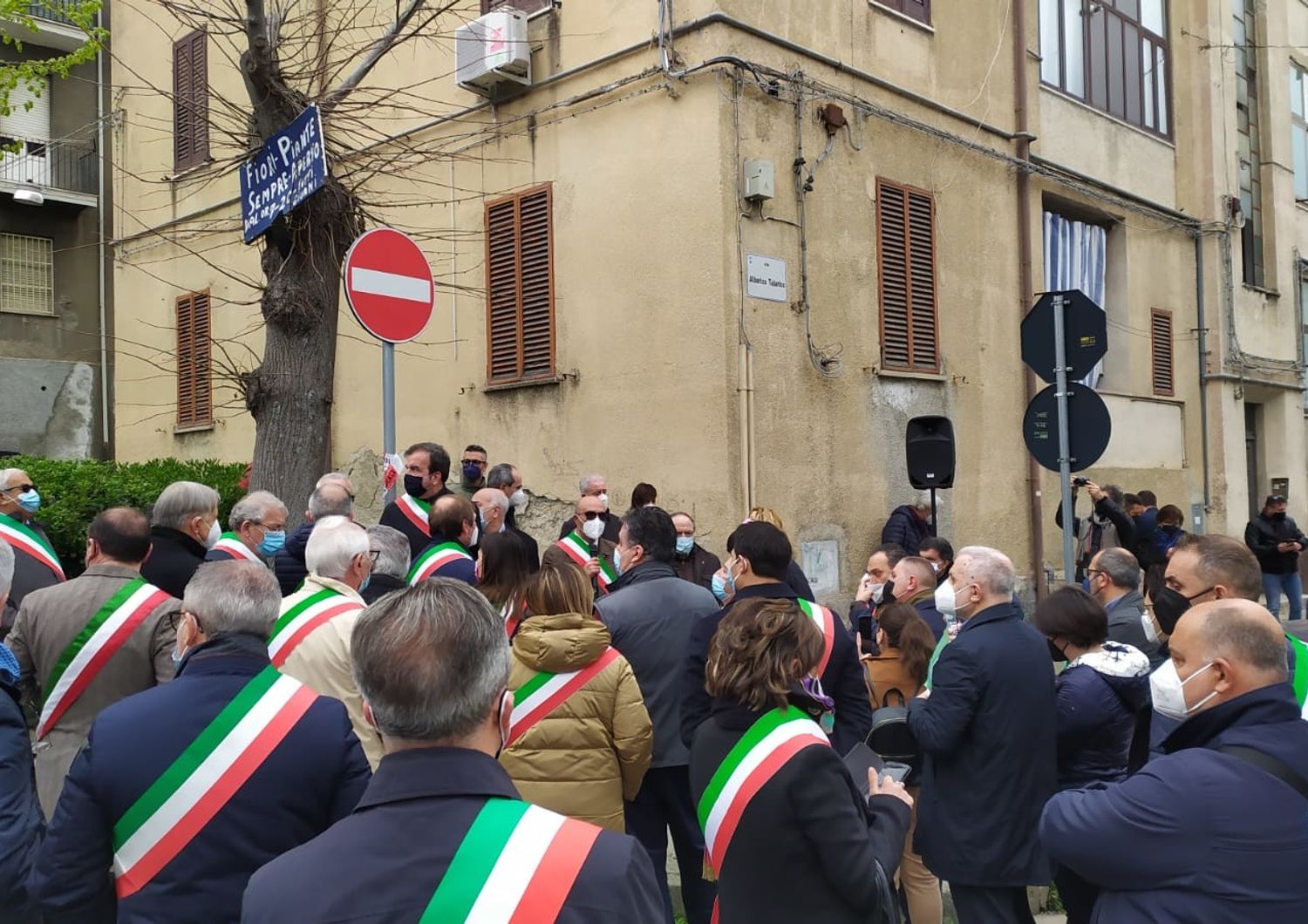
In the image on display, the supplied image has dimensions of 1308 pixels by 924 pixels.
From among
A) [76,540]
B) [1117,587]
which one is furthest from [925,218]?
[76,540]

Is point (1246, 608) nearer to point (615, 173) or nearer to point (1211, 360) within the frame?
point (615, 173)

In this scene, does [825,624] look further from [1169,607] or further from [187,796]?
[187,796]

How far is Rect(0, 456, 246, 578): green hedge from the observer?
9.70m

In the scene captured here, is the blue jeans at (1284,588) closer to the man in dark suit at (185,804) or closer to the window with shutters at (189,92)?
the man in dark suit at (185,804)

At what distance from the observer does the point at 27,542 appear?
5508mm

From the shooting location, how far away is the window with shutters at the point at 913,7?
1196cm

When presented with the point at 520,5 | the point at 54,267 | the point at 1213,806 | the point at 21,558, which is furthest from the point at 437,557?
the point at 54,267

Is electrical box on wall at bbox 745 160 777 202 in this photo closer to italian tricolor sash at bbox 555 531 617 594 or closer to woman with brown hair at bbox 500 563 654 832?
italian tricolor sash at bbox 555 531 617 594

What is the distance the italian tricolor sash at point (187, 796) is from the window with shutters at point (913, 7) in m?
11.0

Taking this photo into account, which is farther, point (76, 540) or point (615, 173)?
point (615, 173)

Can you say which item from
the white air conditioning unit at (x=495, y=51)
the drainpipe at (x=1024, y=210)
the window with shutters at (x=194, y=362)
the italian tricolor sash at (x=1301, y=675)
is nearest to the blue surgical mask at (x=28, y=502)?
the italian tricolor sash at (x=1301, y=675)

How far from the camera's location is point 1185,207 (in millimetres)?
16719

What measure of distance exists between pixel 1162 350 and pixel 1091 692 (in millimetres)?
13612

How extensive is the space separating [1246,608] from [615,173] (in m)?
8.79
